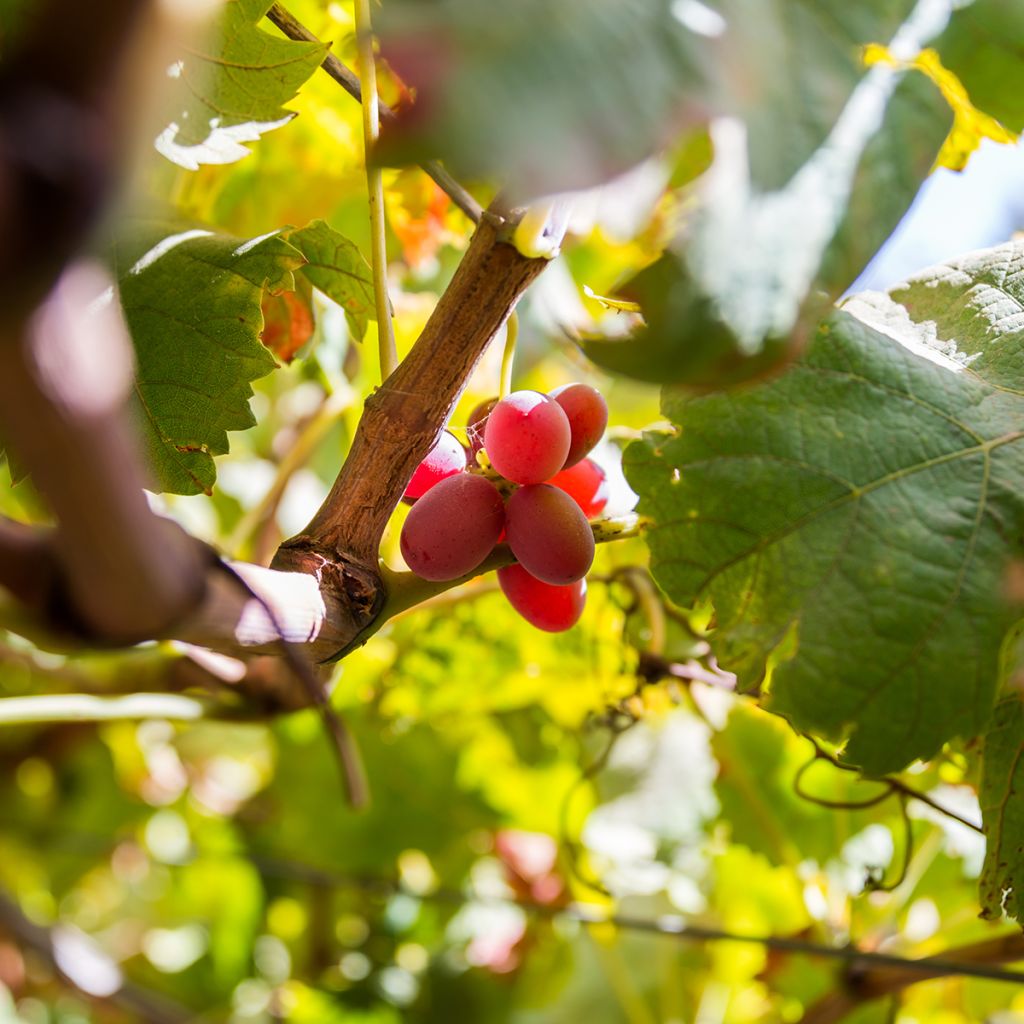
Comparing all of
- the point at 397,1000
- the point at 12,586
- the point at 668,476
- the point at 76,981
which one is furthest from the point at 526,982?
the point at 12,586

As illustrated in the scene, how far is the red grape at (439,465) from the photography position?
537 mm

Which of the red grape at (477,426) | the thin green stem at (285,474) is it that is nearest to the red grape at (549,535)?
the red grape at (477,426)

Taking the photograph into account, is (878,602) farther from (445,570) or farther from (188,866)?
(188,866)

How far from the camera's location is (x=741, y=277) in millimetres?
337

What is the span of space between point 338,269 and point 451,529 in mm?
241

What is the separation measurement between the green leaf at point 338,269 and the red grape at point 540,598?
22 cm

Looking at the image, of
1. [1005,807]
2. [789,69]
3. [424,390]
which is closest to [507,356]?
[424,390]

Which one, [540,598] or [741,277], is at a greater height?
[741,277]

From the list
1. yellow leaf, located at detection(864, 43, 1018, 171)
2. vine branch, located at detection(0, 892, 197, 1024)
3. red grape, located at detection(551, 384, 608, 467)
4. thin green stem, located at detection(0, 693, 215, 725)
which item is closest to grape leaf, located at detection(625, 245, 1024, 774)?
red grape, located at detection(551, 384, 608, 467)

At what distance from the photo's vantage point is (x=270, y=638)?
14.5 inches

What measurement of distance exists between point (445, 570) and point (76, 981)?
947mm

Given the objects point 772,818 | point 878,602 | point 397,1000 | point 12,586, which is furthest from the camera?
point 397,1000

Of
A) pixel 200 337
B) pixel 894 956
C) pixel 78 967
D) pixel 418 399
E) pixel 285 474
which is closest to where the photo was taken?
pixel 418 399

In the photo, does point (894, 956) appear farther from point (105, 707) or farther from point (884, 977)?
point (105, 707)
